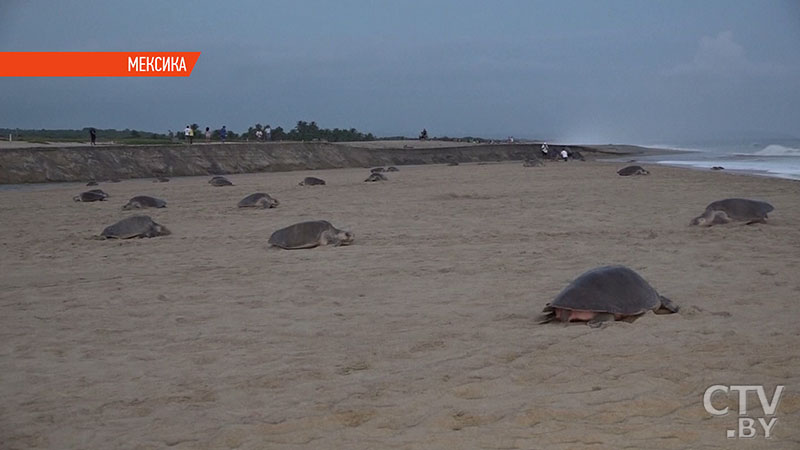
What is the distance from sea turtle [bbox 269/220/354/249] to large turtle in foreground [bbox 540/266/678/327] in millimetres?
5874

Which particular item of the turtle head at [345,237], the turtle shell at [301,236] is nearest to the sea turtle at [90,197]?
the turtle shell at [301,236]

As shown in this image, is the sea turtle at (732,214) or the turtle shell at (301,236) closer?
the turtle shell at (301,236)

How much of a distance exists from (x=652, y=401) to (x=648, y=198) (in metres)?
15.2

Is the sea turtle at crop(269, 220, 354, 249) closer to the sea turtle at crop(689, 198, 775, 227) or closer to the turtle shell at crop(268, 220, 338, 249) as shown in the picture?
the turtle shell at crop(268, 220, 338, 249)

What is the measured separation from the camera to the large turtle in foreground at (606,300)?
7.29 m

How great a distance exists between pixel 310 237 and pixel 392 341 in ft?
20.1

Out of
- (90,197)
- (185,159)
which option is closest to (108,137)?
(185,159)

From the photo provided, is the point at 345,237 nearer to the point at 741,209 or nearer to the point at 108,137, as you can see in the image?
the point at 741,209

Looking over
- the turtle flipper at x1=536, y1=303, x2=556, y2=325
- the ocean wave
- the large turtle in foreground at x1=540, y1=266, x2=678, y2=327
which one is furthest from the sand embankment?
the large turtle in foreground at x1=540, y1=266, x2=678, y2=327

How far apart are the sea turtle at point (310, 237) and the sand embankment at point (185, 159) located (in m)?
26.8

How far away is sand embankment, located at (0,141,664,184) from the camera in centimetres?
Answer: 3694

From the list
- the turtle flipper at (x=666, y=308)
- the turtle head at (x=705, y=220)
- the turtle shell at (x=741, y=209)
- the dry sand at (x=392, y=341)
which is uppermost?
the turtle shell at (x=741, y=209)

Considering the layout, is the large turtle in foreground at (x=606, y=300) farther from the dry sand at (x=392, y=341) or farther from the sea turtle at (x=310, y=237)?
the sea turtle at (x=310, y=237)

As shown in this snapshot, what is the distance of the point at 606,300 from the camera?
24.0ft
